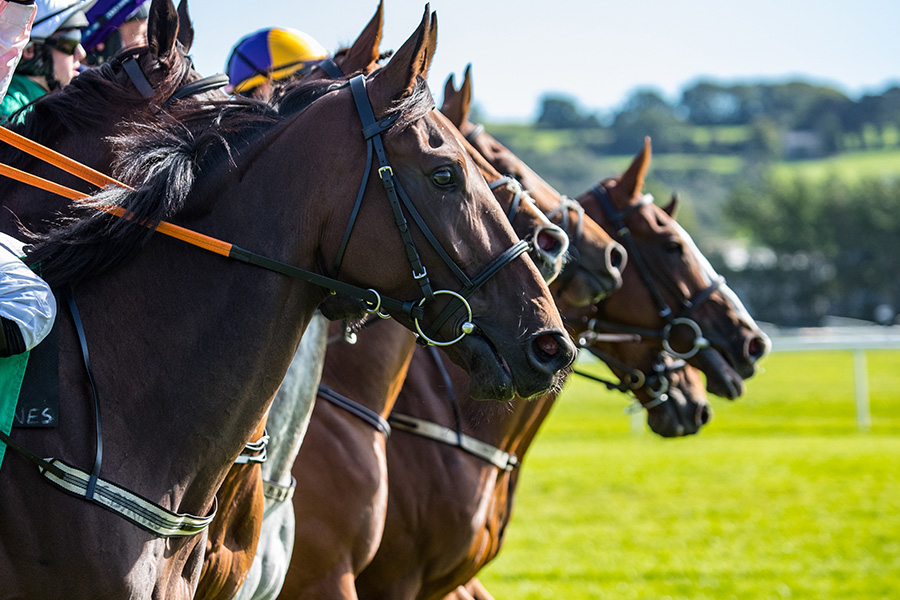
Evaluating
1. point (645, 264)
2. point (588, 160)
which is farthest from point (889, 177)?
point (645, 264)

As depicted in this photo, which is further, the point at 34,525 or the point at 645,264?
the point at 645,264

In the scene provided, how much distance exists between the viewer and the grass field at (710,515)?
8.01 metres

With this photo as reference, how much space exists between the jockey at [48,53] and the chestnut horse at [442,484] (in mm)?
1812

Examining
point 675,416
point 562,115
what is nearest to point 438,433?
point 675,416

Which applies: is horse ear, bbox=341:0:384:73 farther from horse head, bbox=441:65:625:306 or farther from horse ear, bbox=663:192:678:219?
horse ear, bbox=663:192:678:219

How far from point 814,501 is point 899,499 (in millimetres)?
948

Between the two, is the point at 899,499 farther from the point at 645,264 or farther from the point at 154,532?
the point at 154,532

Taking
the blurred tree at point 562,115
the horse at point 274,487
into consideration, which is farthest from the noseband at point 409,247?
the blurred tree at point 562,115

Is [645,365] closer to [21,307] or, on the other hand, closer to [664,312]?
[664,312]

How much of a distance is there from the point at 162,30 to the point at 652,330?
3.44 meters

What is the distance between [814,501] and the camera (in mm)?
11391

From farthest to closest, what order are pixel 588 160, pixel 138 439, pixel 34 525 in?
pixel 588 160 < pixel 138 439 < pixel 34 525

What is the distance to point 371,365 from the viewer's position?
4016 mm

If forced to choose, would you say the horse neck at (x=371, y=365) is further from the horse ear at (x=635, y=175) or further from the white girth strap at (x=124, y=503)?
the horse ear at (x=635, y=175)
